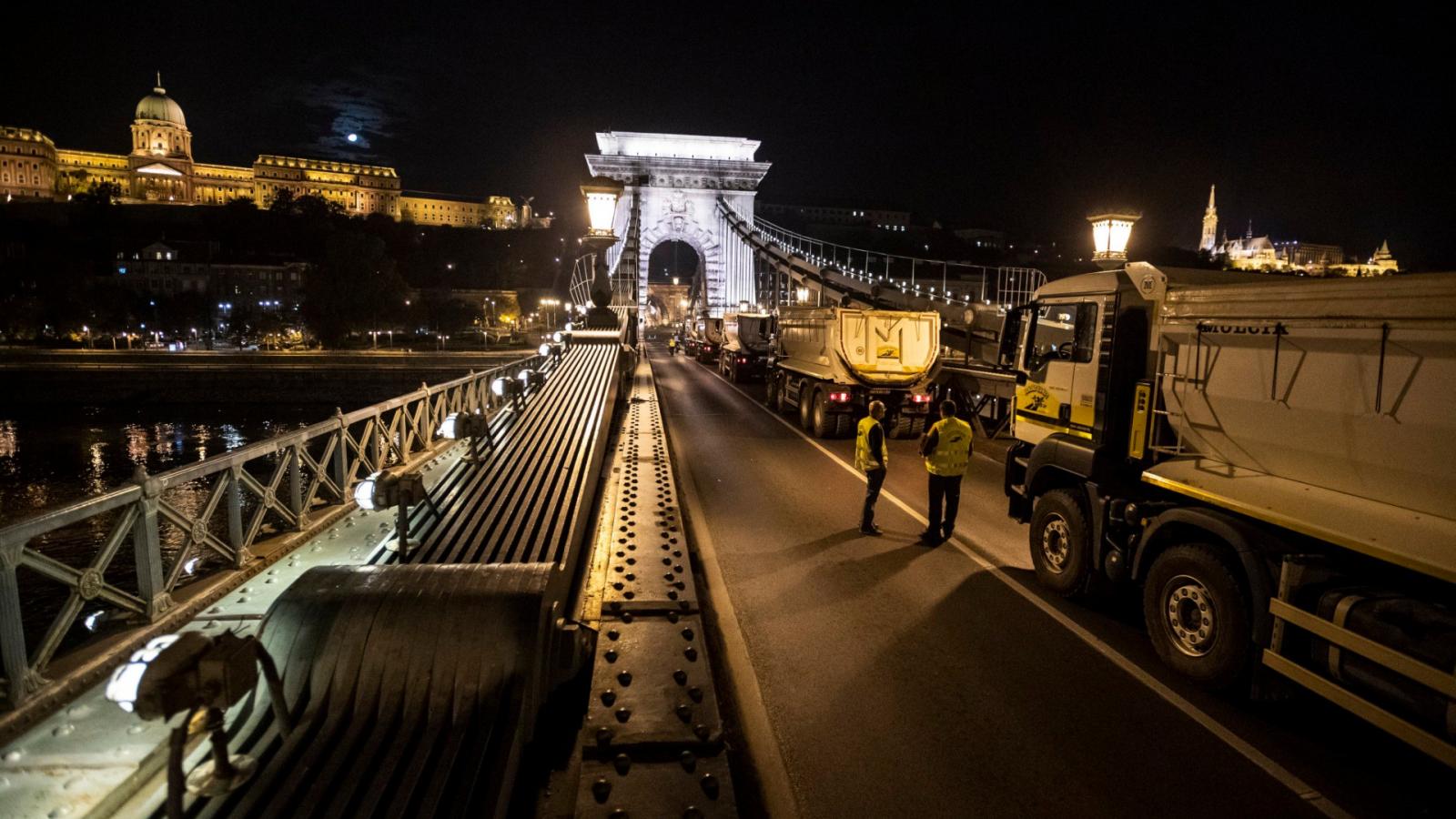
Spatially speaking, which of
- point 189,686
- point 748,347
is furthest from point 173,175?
point 189,686

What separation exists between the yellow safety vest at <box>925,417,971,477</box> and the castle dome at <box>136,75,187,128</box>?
155 meters

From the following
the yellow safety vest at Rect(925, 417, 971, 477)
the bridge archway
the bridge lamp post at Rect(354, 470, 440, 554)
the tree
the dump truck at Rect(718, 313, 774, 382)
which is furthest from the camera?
the tree

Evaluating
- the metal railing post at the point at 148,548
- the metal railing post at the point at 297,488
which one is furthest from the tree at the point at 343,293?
the metal railing post at the point at 148,548

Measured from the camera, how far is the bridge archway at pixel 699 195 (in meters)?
55.2

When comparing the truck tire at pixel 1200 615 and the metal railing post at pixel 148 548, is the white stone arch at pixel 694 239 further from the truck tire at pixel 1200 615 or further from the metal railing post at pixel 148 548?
the metal railing post at pixel 148 548

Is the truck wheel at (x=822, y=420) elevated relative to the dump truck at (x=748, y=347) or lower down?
lower down

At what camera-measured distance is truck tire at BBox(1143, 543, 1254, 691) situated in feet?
15.4

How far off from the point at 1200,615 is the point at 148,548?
22.6 ft

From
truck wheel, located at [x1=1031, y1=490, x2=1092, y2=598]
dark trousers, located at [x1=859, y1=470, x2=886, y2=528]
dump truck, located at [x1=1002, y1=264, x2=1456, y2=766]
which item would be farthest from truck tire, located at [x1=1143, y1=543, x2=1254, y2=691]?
dark trousers, located at [x1=859, y1=470, x2=886, y2=528]

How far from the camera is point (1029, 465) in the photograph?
7.09 m

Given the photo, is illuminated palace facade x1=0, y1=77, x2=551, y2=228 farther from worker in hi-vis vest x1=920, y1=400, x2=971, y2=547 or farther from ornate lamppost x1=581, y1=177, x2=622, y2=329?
worker in hi-vis vest x1=920, y1=400, x2=971, y2=547

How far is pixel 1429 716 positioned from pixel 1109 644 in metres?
1.99

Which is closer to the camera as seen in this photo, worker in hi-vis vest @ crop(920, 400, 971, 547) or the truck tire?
the truck tire

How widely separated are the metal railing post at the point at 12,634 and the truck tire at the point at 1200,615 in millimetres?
6652
